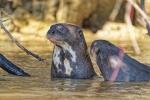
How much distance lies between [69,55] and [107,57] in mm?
520

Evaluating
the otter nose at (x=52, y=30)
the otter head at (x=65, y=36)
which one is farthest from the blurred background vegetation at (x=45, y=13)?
the otter nose at (x=52, y=30)

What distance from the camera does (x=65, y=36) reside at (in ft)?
21.9

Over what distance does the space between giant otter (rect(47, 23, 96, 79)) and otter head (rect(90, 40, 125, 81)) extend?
304 millimetres

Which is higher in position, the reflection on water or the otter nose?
the otter nose

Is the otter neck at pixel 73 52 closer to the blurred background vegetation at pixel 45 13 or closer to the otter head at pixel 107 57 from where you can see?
the otter head at pixel 107 57

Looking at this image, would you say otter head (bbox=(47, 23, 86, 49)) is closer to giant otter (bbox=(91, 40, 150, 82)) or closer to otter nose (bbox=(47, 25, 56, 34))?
otter nose (bbox=(47, 25, 56, 34))

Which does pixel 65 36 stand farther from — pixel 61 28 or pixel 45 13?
pixel 45 13

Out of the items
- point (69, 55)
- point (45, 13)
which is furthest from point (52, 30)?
point (45, 13)

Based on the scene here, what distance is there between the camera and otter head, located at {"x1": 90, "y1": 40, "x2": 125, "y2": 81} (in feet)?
20.6

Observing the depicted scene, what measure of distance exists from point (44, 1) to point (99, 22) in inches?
107

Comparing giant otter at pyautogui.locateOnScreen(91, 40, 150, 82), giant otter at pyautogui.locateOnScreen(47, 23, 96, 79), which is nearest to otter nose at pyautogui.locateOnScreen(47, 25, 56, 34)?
giant otter at pyautogui.locateOnScreen(47, 23, 96, 79)

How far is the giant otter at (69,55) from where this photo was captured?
6637 mm

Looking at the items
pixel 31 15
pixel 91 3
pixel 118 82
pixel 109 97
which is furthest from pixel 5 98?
pixel 91 3

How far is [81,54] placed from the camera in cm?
681
